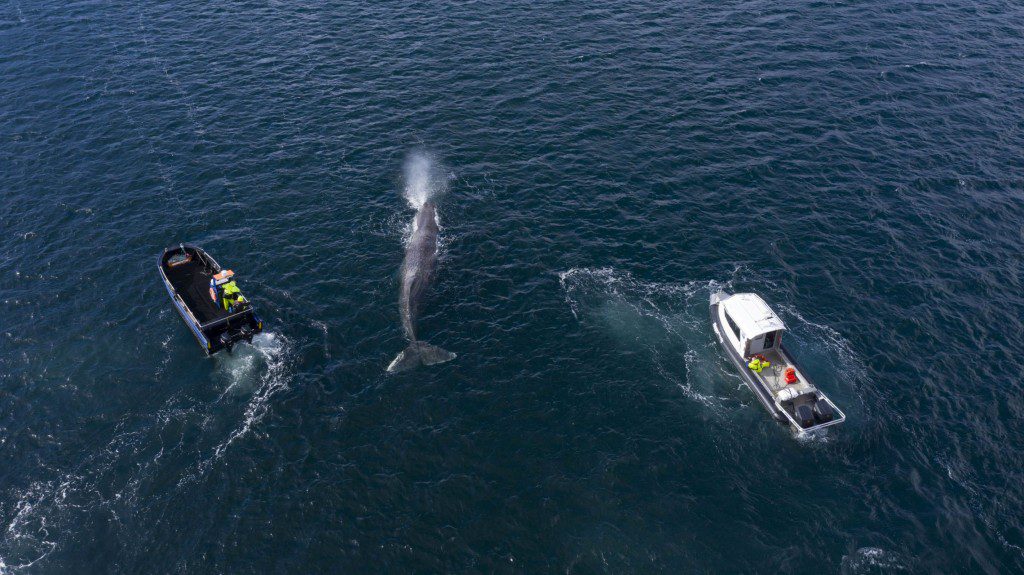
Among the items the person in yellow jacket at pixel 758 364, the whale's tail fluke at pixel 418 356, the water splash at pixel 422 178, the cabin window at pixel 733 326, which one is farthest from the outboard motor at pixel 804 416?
the water splash at pixel 422 178

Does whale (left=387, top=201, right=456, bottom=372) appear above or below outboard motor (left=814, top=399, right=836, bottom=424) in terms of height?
above

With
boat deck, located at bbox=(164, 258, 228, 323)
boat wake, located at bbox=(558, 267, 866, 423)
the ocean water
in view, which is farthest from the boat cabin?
boat deck, located at bbox=(164, 258, 228, 323)

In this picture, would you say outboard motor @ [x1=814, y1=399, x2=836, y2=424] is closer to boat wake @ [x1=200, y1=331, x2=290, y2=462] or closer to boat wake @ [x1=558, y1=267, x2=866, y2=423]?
boat wake @ [x1=558, y1=267, x2=866, y2=423]

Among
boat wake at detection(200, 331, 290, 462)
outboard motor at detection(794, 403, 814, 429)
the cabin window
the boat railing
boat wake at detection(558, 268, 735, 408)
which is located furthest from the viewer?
boat wake at detection(558, 268, 735, 408)

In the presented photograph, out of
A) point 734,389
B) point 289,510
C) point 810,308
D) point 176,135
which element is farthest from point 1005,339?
point 176,135

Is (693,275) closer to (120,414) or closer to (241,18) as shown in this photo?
(120,414)

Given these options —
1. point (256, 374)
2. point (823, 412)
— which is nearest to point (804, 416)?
point (823, 412)

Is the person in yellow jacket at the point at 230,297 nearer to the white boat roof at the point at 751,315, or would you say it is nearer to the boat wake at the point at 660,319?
the boat wake at the point at 660,319
